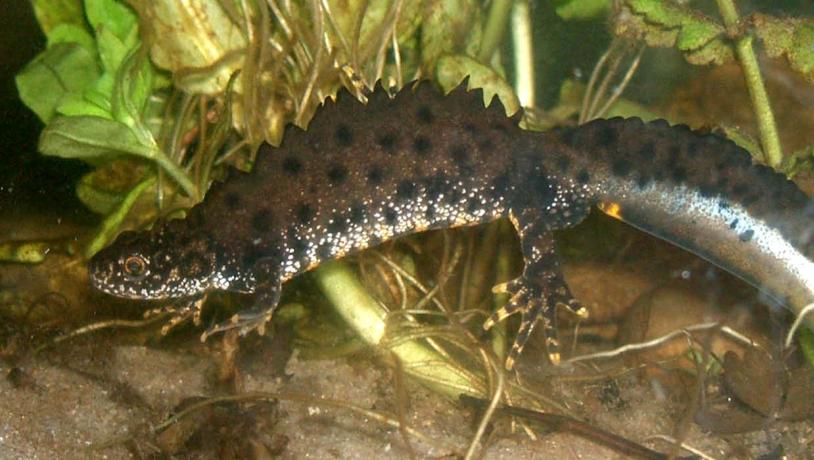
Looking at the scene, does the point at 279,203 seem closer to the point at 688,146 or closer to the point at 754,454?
the point at 688,146

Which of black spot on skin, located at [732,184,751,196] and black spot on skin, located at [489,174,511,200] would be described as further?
black spot on skin, located at [489,174,511,200]

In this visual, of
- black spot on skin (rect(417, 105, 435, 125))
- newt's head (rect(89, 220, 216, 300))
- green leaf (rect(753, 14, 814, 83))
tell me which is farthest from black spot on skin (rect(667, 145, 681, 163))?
newt's head (rect(89, 220, 216, 300))

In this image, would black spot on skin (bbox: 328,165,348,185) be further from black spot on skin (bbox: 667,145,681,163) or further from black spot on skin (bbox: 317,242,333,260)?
black spot on skin (bbox: 667,145,681,163)

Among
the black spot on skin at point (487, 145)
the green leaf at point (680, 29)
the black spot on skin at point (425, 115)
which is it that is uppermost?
the green leaf at point (680, 29)

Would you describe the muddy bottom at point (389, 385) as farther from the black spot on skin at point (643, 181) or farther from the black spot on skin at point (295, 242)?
the black spot on skin at point (643, 181)

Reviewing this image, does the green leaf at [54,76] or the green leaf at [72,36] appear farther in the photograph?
the green leaf at [72,36]

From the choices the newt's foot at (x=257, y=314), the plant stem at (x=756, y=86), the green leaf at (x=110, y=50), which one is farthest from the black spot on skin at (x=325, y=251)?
the plant stem at (x=756, y=86)

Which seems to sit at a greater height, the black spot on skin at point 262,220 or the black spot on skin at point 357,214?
the black spot on skin at point 357,214

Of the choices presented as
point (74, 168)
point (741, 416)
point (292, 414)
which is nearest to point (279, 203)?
point (292, 414)
